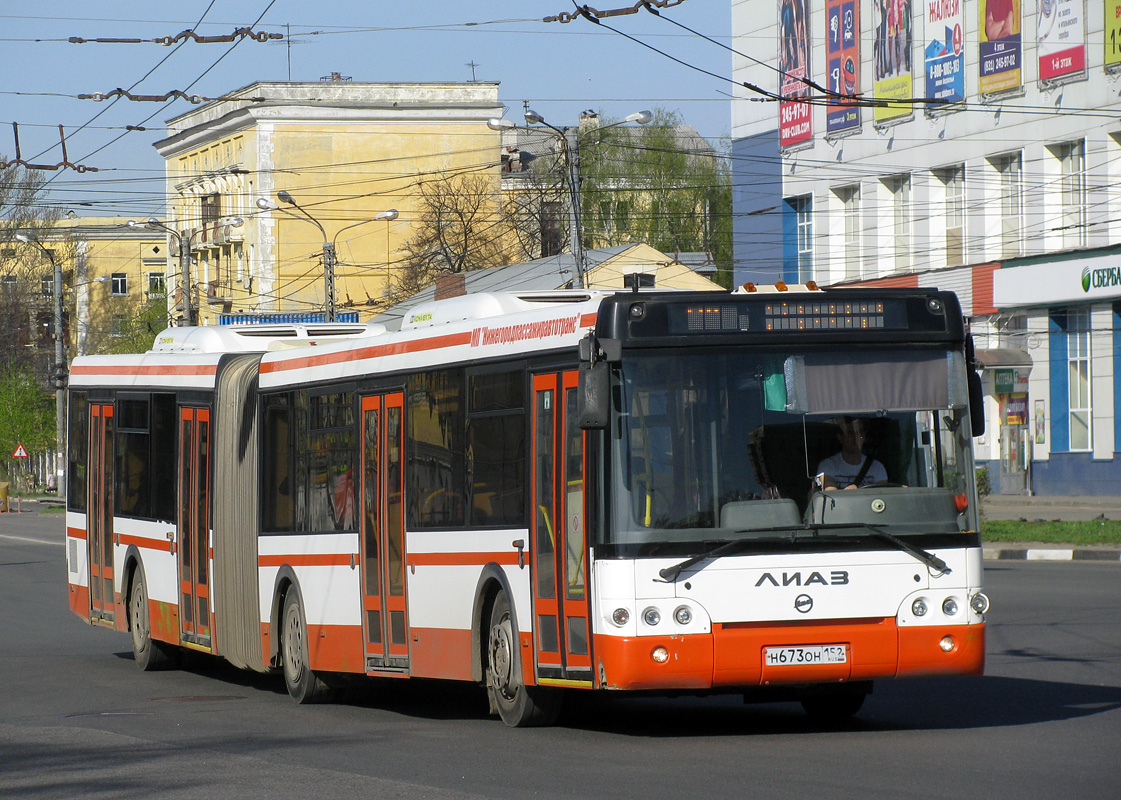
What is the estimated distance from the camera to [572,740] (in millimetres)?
10133

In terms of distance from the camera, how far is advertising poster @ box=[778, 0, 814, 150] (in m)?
47.7

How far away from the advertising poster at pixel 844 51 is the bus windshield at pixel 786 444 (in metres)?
36.5

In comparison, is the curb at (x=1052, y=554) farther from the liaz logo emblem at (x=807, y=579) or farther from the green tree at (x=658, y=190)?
the green tree at (x=658, y=190)

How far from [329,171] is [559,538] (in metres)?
71.3

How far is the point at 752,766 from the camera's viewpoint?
8812 mm

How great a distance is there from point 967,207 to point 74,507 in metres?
29.3

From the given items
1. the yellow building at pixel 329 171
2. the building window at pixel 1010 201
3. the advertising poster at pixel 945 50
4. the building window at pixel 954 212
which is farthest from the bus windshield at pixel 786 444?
the yellow building at pixel 329 171

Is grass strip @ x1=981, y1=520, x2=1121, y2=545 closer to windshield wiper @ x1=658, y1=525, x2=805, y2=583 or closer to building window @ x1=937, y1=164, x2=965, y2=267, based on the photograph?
building window @ x1=937, y1=164, x2=965, y2=267

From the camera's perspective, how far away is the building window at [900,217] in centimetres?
4597

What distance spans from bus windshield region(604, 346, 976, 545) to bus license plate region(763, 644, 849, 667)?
0.62 metres

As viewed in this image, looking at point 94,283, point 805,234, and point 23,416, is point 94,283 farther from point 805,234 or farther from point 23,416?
point 805,234

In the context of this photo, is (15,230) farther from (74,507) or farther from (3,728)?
(3,728)

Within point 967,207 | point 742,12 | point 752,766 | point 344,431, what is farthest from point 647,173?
point 752,766

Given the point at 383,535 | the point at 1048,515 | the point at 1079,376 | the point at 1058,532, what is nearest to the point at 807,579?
the point at 383,535
